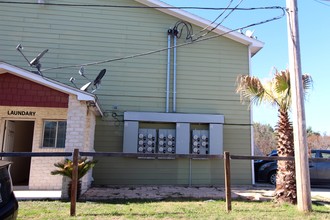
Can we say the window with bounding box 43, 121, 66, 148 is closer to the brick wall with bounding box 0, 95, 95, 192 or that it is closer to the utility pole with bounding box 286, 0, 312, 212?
the brick wall with bounding box 0, 95, 95, 192

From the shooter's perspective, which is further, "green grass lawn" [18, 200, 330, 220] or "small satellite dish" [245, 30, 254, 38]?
"small satellite dish" [245, 30, 254, 38]

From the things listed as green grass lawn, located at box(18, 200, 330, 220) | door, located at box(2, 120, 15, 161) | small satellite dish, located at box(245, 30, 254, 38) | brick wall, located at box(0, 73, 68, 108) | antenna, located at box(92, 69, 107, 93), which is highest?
→ small satellite dish, located at box(245, 30, 254, 38)

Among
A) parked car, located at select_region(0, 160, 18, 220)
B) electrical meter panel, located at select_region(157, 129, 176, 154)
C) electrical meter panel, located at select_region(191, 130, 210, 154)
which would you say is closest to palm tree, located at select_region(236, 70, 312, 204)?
electrical meter panel, located at select_region(191, 130, 210, 154)

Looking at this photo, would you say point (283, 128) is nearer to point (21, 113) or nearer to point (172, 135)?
point (172, 135)

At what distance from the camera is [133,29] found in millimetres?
10883

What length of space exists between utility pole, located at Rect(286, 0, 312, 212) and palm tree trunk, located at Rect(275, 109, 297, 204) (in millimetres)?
770

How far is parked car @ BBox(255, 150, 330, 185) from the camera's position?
1059 centimetres

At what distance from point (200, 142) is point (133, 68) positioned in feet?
12.0

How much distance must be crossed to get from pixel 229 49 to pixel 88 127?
6.12 metres

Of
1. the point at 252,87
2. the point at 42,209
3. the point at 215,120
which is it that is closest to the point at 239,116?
the point at 215,120

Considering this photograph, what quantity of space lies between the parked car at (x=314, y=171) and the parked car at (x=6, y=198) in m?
9.87

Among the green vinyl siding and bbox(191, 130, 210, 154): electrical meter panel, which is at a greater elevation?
the green vinyl siding

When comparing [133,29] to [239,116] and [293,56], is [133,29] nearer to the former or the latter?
[239,116]

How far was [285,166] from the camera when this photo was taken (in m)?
7.02
